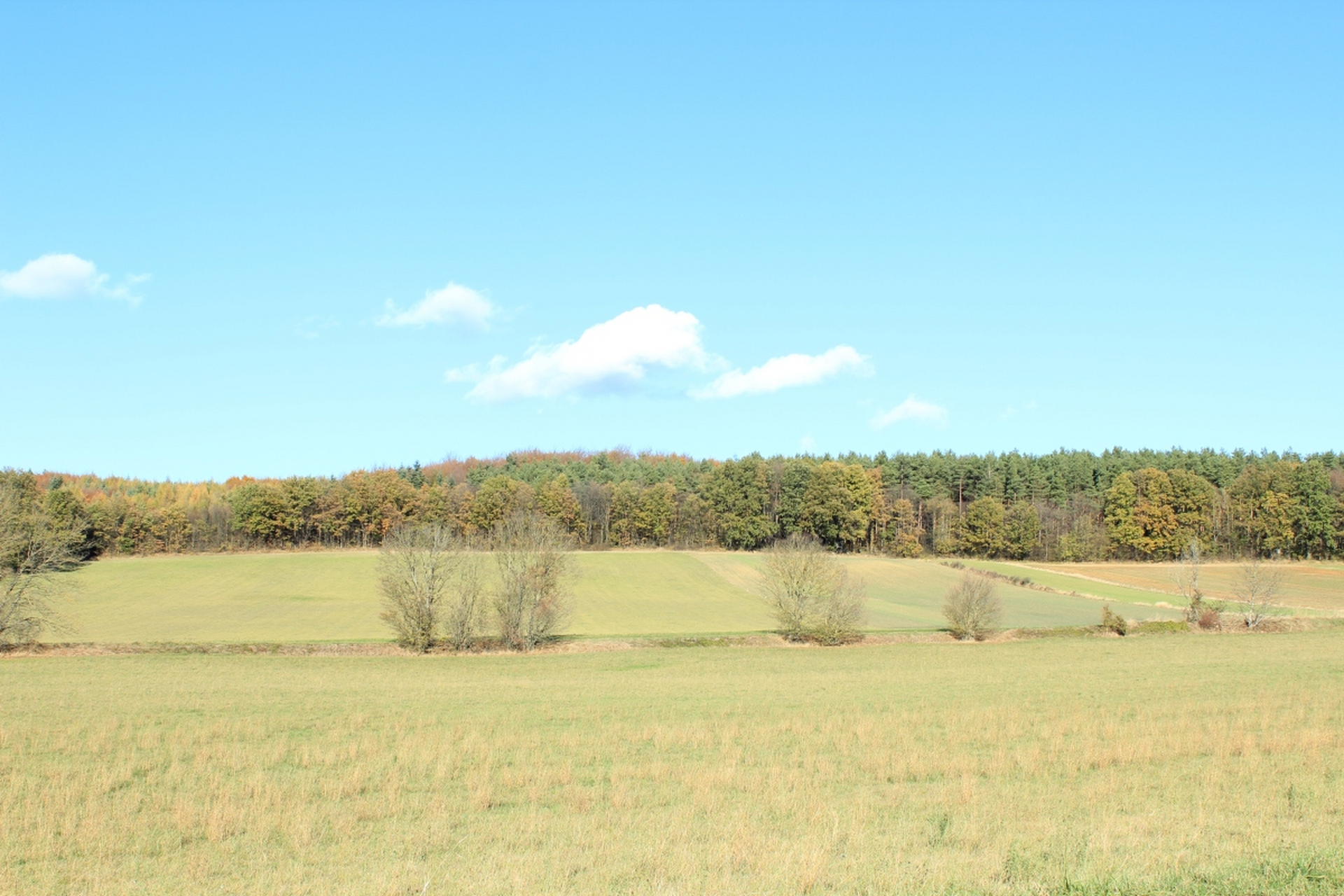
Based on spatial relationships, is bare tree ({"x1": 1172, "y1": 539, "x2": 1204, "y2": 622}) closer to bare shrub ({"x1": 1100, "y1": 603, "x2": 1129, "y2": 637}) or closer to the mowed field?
the mowed field

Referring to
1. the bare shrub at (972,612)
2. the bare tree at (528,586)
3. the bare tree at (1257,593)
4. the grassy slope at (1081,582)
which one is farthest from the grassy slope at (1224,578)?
the bare tree at (528,586)

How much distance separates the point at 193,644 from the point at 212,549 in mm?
72648

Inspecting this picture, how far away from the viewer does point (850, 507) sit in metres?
124

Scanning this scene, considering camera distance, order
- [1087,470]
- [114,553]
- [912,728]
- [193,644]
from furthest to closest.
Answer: [1087,470], [114,553], [193,644], [912,728]

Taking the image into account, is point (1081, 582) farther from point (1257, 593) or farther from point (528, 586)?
point (528, 586)

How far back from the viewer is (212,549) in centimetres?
11425

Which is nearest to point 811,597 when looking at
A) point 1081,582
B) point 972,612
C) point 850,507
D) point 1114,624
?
point 972,612

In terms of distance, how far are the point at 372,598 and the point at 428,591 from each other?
29950 millimetres

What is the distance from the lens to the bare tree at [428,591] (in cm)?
5009

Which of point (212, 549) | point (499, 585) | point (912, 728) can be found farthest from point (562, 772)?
point (212, 549)

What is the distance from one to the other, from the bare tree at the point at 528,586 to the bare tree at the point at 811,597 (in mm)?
12595

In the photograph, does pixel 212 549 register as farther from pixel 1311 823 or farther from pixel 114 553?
pixel 1311 823

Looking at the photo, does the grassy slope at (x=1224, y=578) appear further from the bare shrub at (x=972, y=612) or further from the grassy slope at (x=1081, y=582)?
the bare shrub at (x=972, y=612)

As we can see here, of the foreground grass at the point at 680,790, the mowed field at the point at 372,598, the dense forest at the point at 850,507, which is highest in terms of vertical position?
the dense forest at the point at 850,507
